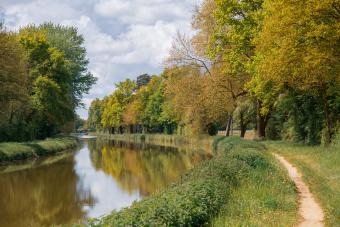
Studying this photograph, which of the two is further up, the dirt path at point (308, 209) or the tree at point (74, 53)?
the tree at point (74, 53)

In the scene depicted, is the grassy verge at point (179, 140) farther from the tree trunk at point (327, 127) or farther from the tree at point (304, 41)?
the tree at point (304, 41)

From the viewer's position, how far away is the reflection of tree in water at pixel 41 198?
51.5 ft

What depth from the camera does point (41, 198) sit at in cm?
1986

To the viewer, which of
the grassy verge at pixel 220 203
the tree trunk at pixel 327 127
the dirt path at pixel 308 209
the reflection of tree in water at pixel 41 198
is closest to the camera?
the grassy verge at pixel 220 203

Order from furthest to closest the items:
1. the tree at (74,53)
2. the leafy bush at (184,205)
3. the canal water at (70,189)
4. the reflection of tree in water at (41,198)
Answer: the tree at (74,53) → the canal water at (70,189) → the reflection of tree in water at (41,198) → the leafy bush at (184,205)

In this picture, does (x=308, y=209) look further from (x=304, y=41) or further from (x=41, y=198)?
(x=41, y=198)

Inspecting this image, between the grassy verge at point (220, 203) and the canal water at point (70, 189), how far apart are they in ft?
17.3

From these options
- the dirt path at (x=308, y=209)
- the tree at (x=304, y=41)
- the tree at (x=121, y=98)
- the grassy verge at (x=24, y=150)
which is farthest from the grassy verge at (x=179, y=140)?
the dirt path at (x=308, y=209)

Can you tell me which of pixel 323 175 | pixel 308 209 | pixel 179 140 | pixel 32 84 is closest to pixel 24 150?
pixel 32 84

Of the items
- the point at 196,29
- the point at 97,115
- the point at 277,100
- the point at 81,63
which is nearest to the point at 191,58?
the point at 196,29

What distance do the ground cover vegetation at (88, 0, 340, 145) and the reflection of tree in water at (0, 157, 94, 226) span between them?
1266 centimetres

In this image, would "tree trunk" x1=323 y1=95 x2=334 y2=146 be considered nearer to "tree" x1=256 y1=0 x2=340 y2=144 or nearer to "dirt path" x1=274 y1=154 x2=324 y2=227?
"tree" x1=256 y1=0 x2=340 y2=144

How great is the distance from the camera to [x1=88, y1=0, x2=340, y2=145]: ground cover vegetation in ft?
67.7

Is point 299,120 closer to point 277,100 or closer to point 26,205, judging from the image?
point 277,100
